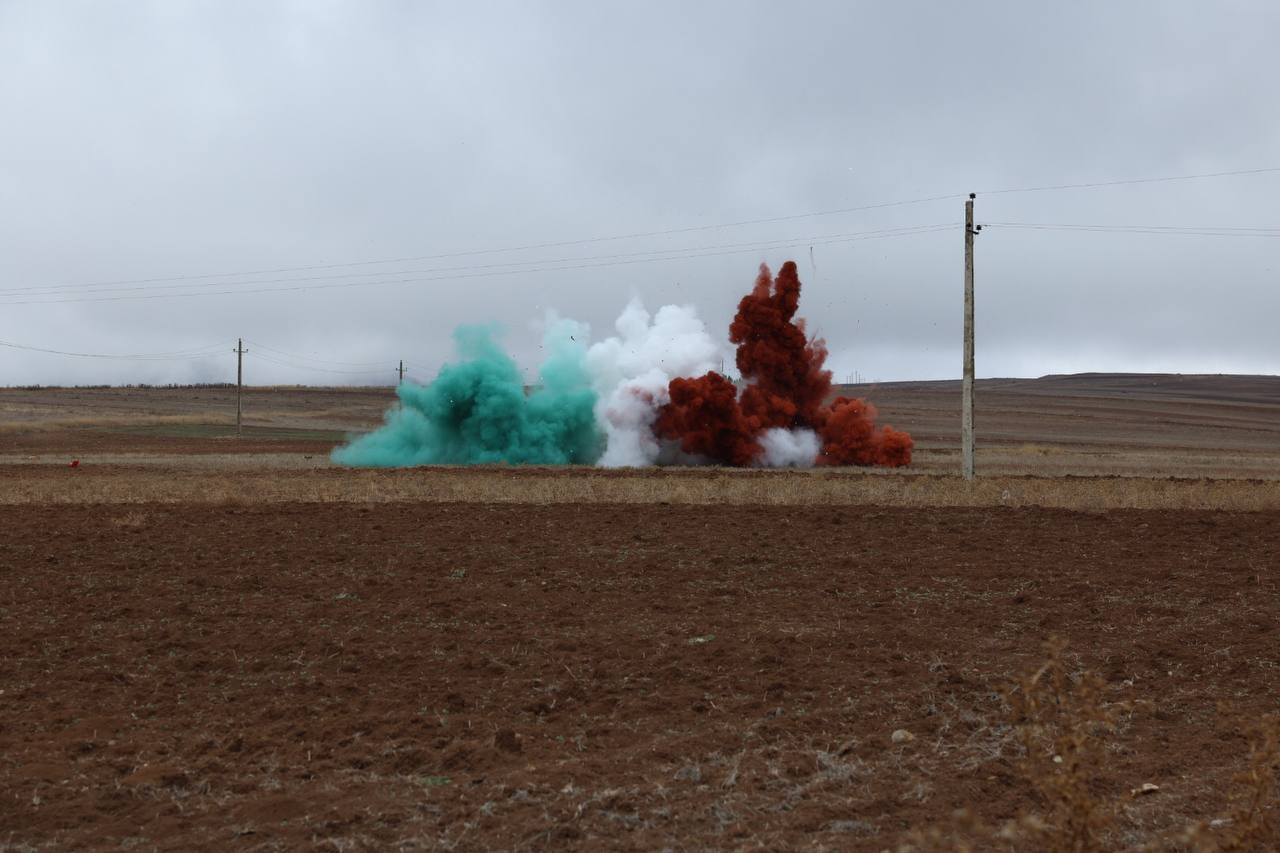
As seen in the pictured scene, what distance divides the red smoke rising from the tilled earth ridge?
82.3 ft

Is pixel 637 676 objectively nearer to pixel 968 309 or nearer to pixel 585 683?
pixel 585 683

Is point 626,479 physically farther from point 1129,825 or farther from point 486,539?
point 1129,825

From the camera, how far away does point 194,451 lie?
58.9 metres

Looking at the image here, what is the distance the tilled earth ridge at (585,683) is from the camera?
8039 millimetres

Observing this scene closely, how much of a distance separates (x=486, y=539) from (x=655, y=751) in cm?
1262

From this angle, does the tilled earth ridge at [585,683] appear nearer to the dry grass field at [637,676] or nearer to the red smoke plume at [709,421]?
the dry grass field at [637,676]

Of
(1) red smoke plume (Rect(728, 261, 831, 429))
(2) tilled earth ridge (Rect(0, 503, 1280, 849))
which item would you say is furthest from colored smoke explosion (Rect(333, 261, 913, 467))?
(2) tilled earth ridge (Rect(0, 503, 1280, 849))

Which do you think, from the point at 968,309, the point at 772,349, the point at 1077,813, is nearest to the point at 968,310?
the point at 968,309

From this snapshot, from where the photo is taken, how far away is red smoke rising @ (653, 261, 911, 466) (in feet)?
152

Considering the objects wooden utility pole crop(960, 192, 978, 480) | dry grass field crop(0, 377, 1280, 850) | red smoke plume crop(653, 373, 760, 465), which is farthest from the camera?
red smoke plume crop(653, 373, 760, 465)

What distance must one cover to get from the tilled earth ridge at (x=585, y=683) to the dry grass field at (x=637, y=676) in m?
0.05

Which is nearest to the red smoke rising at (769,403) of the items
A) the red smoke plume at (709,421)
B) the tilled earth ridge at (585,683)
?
the red smoke plume at (709,421)

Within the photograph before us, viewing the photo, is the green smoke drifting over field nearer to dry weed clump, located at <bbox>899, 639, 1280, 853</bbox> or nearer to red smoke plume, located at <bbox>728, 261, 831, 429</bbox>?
red smoke plume, located at <bbox>728, 261, 831, 429</bbox>

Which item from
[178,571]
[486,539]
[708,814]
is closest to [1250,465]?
[486,539]
